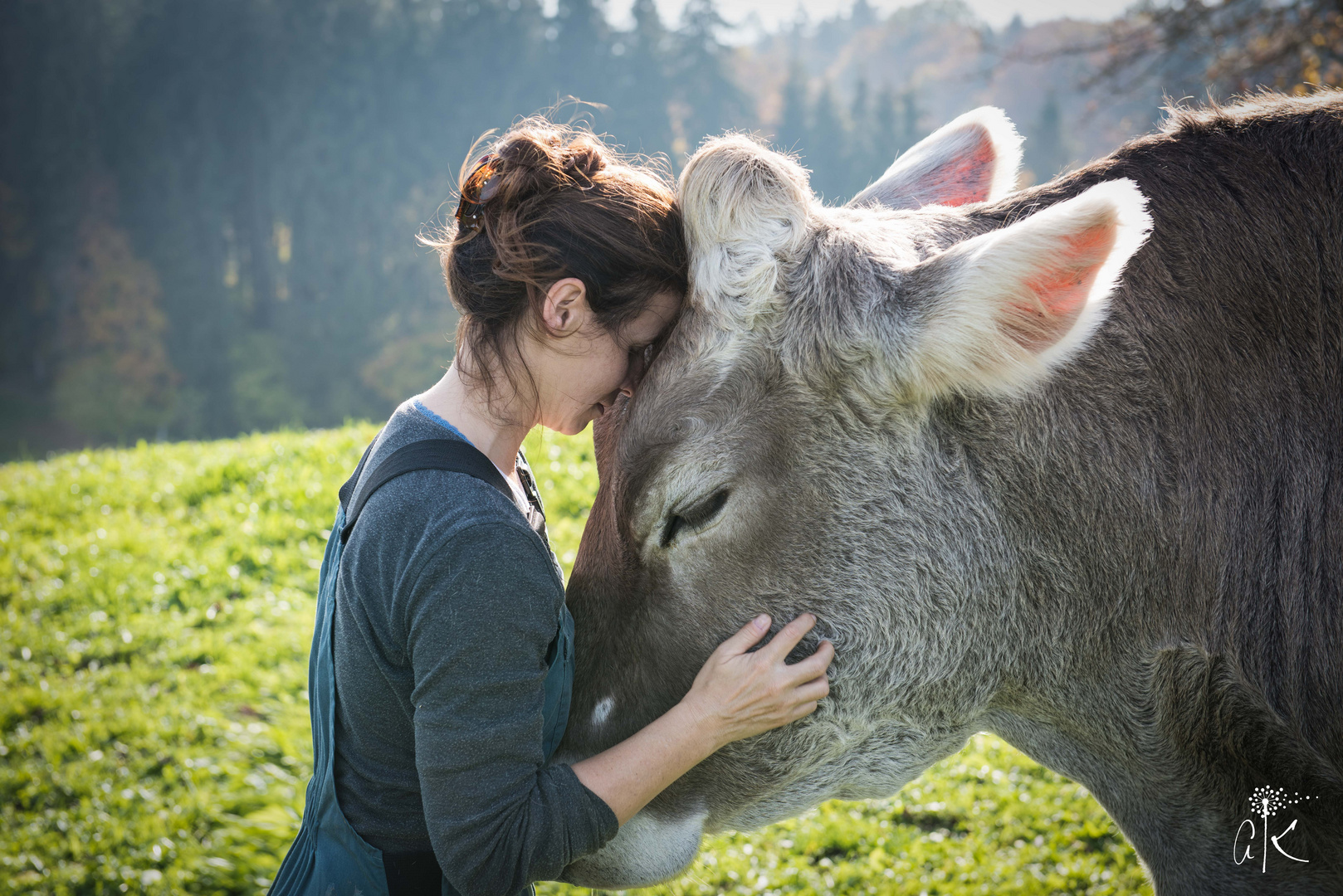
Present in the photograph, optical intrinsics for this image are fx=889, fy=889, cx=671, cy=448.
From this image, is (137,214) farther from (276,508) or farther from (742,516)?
(742,516)

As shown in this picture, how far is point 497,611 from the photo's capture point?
1.85 m

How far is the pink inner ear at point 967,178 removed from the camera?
259 cm

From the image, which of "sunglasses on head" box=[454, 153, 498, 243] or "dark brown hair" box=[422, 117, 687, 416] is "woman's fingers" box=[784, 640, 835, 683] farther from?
"sunglasses on head" box=[454, 153, 498, 243]

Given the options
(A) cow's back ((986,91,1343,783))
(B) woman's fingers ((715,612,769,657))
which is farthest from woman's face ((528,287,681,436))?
(A) cow's back ((986,91,1343,783))

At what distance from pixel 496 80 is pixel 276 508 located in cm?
5346

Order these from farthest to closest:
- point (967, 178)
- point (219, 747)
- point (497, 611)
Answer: point (219, 747) < point (967, 178) < point (497, 611)

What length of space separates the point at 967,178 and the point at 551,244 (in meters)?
1.34

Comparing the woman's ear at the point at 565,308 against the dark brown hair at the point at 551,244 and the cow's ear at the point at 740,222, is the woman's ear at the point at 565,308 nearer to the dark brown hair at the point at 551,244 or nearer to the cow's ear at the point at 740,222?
the dark brown hair at the point at 551,244

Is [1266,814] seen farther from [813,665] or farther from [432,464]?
[432,464]

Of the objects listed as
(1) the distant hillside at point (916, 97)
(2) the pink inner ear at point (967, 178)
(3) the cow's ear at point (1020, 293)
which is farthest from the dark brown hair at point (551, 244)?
(1) the distant hillside at point (916, 97)

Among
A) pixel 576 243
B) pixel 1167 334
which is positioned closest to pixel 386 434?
pixel 576 243

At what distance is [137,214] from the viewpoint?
49094 mm

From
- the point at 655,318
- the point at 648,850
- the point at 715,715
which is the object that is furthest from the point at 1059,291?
the point at 648,850

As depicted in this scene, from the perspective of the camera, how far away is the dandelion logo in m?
1.99
